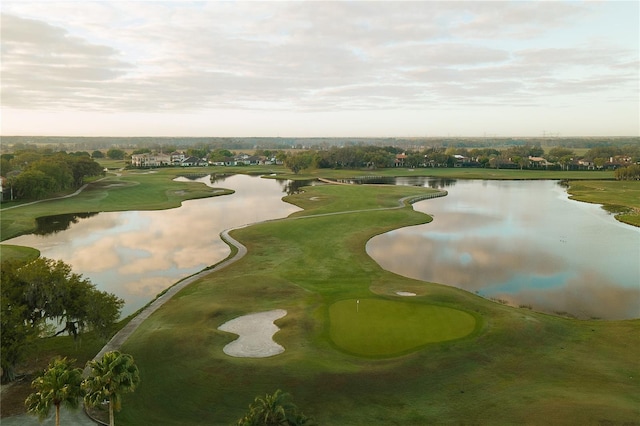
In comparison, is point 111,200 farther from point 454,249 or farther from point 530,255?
point 530,255

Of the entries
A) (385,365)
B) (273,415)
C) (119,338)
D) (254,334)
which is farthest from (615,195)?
(273,415)

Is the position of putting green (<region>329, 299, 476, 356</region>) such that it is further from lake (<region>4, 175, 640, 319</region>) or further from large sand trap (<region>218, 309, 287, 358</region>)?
lake (<region>4, 175, 640, 319</region>)

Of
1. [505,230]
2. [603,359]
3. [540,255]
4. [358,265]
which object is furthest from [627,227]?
[603,359]

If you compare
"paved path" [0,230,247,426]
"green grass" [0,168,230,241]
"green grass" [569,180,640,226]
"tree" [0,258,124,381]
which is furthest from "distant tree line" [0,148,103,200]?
"green grass" [569,180,640,226]

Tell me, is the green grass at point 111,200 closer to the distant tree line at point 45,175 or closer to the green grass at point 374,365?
the distant tree line at point 45,175

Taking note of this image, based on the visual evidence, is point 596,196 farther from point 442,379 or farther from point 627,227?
point 442,379
